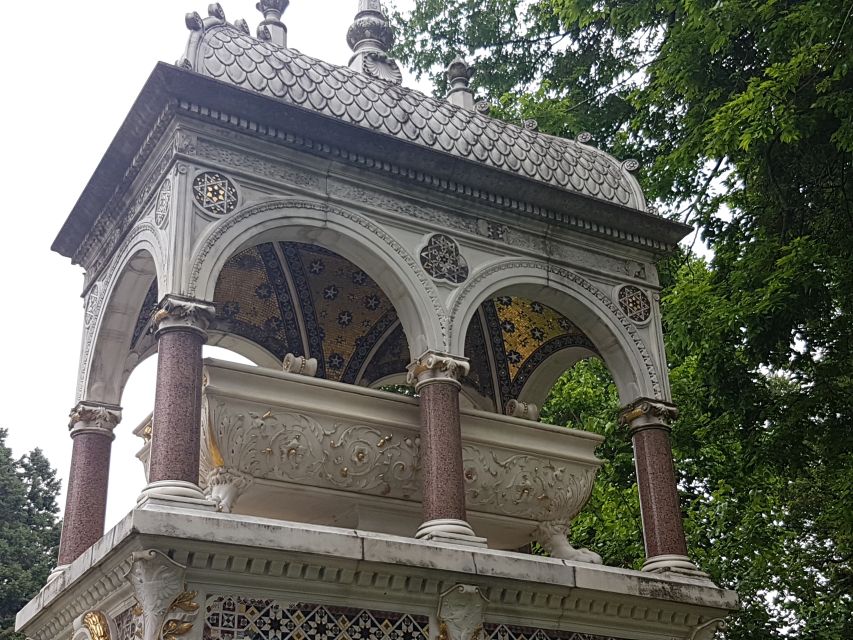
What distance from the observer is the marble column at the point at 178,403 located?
24.2ft

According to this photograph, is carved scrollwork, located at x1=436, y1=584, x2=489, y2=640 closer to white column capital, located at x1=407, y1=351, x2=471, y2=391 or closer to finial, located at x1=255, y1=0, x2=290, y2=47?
white column capital, located at x1=407, y1=351, x2=471, y2=391

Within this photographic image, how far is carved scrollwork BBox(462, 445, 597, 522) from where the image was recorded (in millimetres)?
9906

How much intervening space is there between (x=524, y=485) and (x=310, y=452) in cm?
221

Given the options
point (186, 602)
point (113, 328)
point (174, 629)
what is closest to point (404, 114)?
point (113, 328)

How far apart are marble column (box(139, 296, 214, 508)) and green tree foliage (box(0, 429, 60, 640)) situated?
16.9m

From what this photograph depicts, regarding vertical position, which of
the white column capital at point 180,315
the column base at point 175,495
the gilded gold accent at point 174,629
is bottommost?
the gilded gold accent at point 174,629

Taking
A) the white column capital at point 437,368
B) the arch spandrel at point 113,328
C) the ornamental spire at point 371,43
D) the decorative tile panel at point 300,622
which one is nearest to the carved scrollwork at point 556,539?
the white column capital at point 437,368

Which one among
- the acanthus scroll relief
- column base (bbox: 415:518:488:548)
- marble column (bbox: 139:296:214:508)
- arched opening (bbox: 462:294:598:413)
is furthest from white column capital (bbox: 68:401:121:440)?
arched opening (bbox: 462:294:598:413)

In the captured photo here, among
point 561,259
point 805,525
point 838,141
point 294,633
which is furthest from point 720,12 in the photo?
point 805,525

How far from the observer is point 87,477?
9484mm

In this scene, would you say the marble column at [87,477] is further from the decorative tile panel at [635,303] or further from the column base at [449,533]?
the decorative tile panel at [635,303]

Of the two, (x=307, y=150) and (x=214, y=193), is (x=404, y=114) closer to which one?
(x=307, y=150)

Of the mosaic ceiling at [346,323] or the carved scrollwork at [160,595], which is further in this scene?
the mosaic ceiling at [346,323]

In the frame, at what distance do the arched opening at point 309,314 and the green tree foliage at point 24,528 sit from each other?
14361mm
